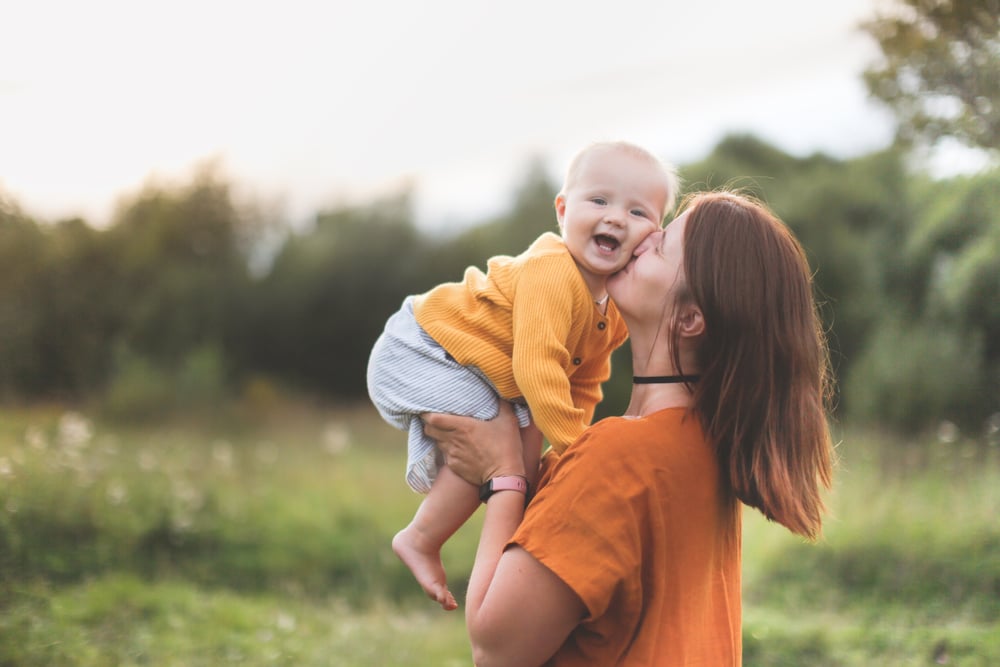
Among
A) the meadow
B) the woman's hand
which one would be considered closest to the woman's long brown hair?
the woman's hand

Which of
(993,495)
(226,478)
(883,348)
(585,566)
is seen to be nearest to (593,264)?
(585,566)

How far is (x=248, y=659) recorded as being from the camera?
5.23 meters

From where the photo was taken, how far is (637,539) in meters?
1.76

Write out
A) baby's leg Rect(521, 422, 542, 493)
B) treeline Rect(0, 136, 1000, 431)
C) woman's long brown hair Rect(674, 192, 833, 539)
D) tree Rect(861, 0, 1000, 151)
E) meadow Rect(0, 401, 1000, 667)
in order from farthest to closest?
treeline Rect(0, 136, 1000, 431), meadow Rect(0, 401, 1000, 667), tree Rect(861, 0, 1000, 151), baby's leg Rect(521, 422, 542, 493), woman's long brown hair Rect(674, 192, 833, 539)

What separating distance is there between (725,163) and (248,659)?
13.4 meters

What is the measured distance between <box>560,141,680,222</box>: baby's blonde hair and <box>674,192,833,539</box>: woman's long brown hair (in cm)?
53

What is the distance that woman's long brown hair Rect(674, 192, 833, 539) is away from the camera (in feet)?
6.17

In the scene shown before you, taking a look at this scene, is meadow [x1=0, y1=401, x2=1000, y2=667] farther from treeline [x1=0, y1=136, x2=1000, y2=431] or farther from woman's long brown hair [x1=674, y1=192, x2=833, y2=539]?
treeline [x1=0, y1=136, x2=1000, y2=431]

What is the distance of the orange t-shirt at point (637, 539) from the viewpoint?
175 centimetres

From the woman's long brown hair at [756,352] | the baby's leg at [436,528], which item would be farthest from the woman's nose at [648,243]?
the baby's leg at [436,528]

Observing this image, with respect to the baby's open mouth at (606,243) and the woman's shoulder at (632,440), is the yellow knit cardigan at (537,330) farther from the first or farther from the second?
the woman's shoulder at (632,440)

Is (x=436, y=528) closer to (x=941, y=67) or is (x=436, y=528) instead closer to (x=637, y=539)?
(x=637, y=539)

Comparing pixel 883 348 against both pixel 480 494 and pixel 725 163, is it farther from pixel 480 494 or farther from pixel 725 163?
pixel 725 163

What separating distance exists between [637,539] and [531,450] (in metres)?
0.61
